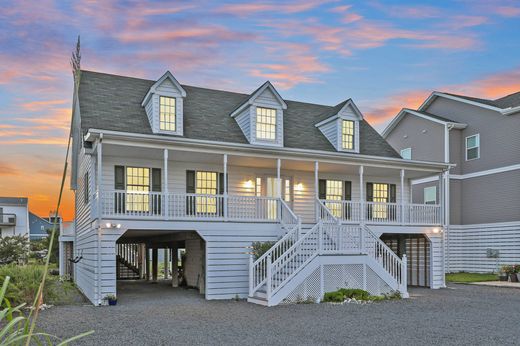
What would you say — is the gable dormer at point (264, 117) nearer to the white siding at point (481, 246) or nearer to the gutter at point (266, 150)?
the gutter at point (266, 150)

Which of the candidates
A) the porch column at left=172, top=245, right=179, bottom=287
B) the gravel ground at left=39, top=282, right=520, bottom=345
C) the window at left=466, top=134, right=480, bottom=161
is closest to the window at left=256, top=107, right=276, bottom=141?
the porch column at left=172, top=245, right=179, bottom=287

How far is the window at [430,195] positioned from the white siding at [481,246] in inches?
74.6

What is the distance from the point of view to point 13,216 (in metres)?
58.2

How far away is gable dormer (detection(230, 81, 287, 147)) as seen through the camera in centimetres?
1967

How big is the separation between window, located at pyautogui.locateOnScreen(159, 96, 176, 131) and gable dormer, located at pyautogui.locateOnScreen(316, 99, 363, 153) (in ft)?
22.8

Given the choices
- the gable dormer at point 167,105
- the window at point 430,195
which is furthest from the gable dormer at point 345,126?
the window at point 430,195

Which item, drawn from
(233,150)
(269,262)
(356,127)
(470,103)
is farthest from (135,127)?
(470,103)

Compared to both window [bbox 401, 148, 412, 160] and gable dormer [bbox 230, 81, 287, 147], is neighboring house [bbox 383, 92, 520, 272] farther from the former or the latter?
gable dormer [bbox 230, 81, 287, 147]

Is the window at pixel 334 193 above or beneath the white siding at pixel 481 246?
above

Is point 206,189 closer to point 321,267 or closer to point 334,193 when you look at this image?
point 321,267

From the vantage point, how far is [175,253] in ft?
73.5

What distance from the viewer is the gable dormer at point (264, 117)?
19.7 metres

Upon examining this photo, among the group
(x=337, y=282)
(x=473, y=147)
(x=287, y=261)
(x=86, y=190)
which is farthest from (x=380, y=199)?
(x=86, y=190)

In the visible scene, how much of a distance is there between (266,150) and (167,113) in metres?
3.75
